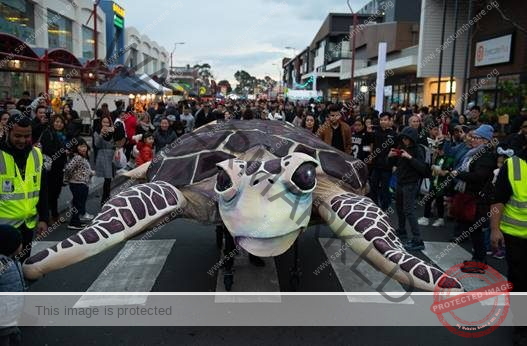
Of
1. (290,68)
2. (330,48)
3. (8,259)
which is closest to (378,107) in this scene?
(8,259)

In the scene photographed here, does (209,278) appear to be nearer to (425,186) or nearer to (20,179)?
(20,179)

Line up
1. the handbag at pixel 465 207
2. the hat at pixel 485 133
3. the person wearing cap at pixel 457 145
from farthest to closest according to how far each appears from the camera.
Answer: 1. the person wearing cap at pixel 457 145
2. the handbag at pixel 465 207
3. the hat at pixel 485 133

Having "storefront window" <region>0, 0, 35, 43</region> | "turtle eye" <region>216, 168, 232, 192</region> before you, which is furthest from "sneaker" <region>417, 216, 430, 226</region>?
"storefront window" <region>0, 0, 35, 43</region>

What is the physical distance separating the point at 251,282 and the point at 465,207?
329 cm

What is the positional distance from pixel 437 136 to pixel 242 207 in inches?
285

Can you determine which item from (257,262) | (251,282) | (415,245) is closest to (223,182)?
(251,282)

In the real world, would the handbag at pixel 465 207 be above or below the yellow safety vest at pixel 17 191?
below

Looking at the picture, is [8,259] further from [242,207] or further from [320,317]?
[320,317]

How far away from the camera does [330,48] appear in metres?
54.0

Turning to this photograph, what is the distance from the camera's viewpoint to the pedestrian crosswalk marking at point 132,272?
471 centimetres

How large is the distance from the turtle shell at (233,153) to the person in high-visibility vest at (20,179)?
1339mm

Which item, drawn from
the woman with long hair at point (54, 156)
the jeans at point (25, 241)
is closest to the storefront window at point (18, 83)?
the woman with long hair at point (54, 156)

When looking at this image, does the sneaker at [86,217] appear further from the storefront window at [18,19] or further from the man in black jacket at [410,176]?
the storefront window at [18,19]

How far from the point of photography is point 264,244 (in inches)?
143
